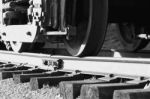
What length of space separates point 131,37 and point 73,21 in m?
1.99

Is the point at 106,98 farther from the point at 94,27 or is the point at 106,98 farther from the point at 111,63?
the point at 94,27

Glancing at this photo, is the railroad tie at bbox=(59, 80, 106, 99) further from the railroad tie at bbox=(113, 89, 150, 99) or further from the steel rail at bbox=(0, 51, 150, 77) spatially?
the railroad tie at bbox=(113, 89, 150, 99)

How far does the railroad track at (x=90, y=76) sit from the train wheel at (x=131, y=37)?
199 cm

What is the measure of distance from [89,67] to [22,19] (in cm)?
291

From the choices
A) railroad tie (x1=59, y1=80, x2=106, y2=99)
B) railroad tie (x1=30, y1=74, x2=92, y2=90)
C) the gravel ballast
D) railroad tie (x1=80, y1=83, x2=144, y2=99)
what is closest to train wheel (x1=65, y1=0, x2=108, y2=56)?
railroad tie (x1=30, y1=74, x2=92, y2=90)

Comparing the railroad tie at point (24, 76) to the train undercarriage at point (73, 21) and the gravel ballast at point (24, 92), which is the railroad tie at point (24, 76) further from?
the train undercarriage at point (73, 21)

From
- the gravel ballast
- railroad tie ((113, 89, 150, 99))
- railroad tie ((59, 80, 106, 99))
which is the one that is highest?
railroad tie ((113, 89, 150, 99))

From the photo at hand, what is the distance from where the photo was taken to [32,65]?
17.1 ft

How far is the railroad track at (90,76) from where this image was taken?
2906 millimetres

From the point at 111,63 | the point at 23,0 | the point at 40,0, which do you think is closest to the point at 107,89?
the point at 111,63

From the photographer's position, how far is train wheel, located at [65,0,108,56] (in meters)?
4.48

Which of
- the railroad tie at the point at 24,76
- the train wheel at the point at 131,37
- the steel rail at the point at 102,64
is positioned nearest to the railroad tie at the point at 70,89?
the steel rail at the point at 102,64

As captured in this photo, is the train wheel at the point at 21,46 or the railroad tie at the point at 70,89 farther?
the train wheel at the point at 21,46

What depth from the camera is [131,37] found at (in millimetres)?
6562
